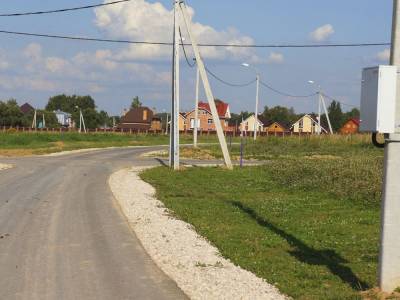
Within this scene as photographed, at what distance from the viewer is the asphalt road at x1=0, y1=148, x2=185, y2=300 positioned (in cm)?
803

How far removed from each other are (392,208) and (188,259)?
3.57 m

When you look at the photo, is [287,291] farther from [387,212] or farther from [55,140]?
[55,140]

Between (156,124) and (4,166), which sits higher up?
(156,124)

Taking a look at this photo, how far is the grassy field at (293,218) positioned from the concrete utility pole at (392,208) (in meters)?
0.45

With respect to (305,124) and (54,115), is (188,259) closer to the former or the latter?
(305,124)

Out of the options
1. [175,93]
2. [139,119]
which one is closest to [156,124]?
[139,119]

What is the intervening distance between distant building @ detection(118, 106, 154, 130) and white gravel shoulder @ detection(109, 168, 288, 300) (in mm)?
116640

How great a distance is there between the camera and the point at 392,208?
7.39 metres

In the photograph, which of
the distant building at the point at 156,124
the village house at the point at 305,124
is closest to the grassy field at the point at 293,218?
the village house at the point at 305,124

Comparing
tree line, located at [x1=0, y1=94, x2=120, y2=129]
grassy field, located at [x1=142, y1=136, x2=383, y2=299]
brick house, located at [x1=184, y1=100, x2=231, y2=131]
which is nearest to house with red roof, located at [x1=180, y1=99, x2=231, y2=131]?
brick house, located at [x1=184, y1=100, x2=231, y2=131]

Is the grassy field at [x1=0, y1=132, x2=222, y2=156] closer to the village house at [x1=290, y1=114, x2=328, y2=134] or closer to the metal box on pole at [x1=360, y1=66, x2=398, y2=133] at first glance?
the metal box on pole at [x1=360, y1=66, x2=398, y2=133]

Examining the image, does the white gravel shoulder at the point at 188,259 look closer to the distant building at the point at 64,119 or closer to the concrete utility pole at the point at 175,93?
the concrete utility pole at the point at 175,93

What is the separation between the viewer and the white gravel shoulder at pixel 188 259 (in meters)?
7.88

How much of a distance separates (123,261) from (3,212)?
6.35 meters
